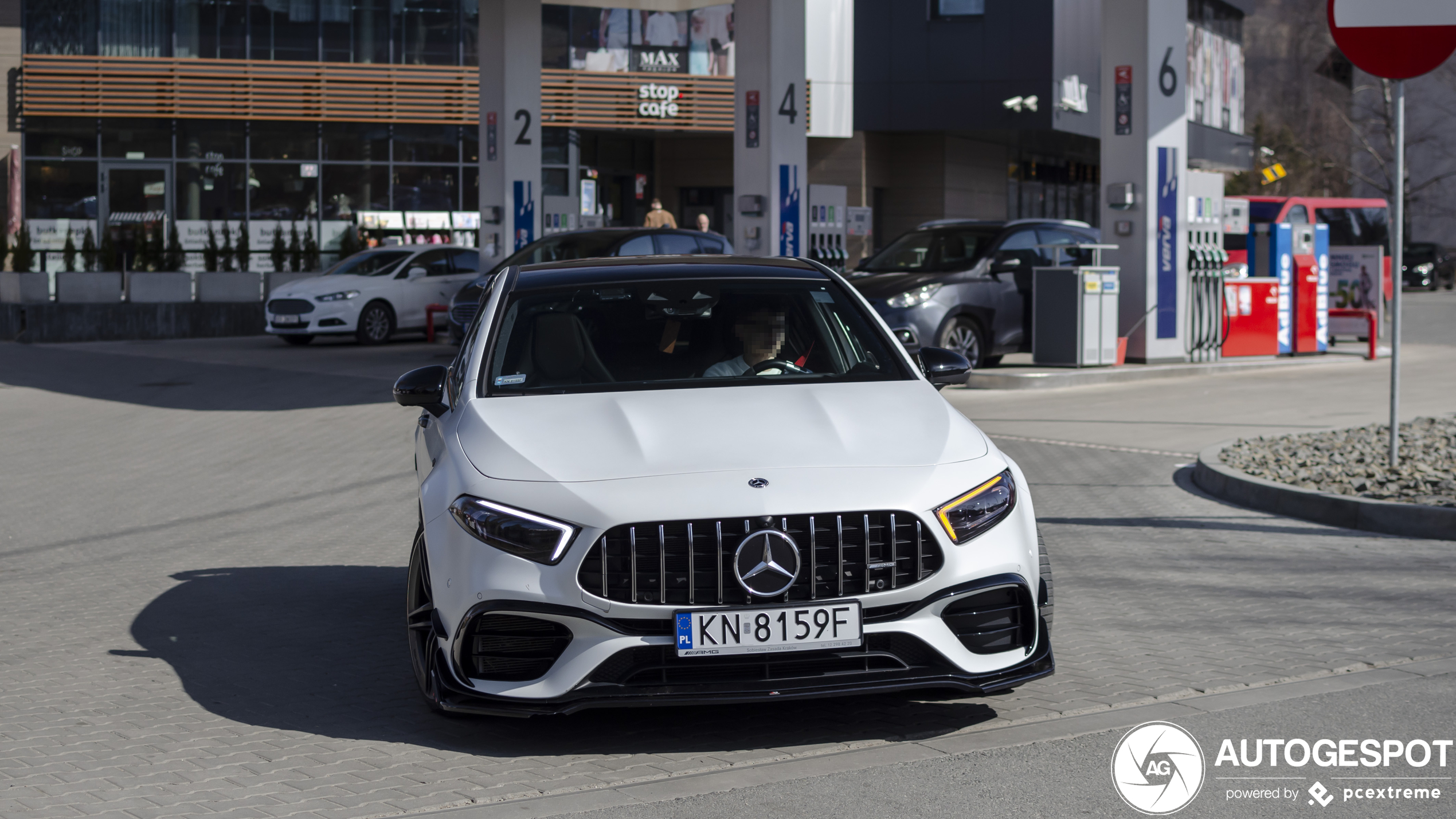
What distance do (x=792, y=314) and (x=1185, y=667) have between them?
6.49 ft

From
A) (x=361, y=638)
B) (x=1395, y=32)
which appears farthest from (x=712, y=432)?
(x=1395, y=32)

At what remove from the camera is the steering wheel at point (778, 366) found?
5.83 meters

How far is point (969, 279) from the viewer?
17.1 meters

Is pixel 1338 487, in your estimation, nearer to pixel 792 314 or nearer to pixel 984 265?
pixel 792 314

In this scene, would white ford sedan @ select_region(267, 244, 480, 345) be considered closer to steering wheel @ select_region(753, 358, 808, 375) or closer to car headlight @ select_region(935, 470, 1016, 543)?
steering wheel @ select_region(753, 358, 808, 375)

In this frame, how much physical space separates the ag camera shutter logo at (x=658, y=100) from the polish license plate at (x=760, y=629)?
3452 cm

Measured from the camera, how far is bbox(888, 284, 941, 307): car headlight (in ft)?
53.7

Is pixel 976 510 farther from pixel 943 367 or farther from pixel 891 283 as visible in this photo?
pixel 891 283

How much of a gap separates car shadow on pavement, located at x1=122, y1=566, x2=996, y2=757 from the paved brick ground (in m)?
0.01

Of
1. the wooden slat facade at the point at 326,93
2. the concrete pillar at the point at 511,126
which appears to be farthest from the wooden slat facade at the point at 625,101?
the concrete pillar at the point at 511,126

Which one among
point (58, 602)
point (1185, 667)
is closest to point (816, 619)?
point (1185, 667)

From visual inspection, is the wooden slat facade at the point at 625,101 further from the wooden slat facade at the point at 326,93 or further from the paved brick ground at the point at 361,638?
the paved brick ground at the point at 361,638

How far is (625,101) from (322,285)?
1602 centimetres

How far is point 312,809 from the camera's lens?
4.21 meters
